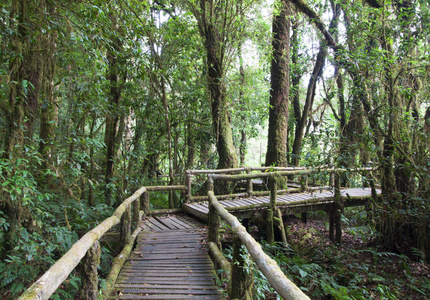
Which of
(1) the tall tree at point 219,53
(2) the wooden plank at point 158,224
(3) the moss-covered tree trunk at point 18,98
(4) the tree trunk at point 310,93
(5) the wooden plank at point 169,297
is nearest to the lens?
(5) the wooden plank at point 169,297

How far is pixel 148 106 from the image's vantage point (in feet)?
32.0

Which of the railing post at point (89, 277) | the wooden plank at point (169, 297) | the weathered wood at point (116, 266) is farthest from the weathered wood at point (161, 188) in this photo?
the railing post at point (89, 277)

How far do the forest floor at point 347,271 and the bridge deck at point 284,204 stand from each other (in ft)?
3.11

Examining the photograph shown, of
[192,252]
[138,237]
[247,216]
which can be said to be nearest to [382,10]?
[247,216]

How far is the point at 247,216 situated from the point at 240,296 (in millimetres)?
4455

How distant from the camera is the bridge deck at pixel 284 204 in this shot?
7571 mm

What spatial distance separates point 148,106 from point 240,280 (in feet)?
24.7

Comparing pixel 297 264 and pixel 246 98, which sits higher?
pixel 246 98

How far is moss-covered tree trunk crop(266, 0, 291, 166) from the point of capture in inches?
427

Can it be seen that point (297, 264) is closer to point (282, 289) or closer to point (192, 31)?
point (282, 289)

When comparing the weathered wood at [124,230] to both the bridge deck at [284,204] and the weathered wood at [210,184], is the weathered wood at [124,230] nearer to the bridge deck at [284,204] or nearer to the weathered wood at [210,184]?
the bridge deck at [284,204]

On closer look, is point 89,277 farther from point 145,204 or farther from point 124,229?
point 145,204

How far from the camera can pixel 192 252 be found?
532cm

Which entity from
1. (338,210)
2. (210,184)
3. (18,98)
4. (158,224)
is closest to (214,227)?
(210,184)
